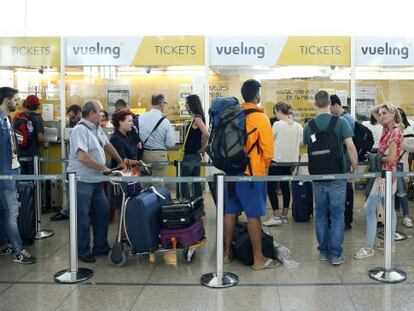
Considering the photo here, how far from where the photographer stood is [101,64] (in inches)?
329

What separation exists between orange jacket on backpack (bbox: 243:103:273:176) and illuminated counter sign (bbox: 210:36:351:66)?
3938 millimetres

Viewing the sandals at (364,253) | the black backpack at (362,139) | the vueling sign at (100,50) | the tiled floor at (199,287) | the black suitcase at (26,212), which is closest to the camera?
the tiled floor at (199,287)

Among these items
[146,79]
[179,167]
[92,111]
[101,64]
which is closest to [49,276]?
[92,111]

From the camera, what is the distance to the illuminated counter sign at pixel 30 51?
27.6 feet

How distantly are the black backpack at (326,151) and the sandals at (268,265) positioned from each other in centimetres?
88

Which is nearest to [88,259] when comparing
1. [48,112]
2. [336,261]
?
[336,261]

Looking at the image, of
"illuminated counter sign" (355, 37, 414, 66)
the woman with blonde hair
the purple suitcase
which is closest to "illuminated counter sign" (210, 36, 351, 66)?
"illuminated counter sign" (355, 37, 414, 66)

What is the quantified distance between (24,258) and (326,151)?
294cm

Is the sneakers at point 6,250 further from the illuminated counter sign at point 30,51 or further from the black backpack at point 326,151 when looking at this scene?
the illuminated counter sign at point 30,51

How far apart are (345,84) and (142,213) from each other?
18.2 ft

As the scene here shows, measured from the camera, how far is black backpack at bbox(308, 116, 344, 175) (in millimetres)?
4520

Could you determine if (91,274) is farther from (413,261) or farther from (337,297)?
(413,261)

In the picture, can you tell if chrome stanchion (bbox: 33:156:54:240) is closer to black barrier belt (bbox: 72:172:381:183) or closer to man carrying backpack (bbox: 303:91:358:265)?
black barrier belt (bbox: 72:172:381:183)

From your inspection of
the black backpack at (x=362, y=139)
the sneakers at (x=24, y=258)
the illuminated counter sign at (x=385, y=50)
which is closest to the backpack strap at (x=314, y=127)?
the black backpack at (x=362, y=139)
